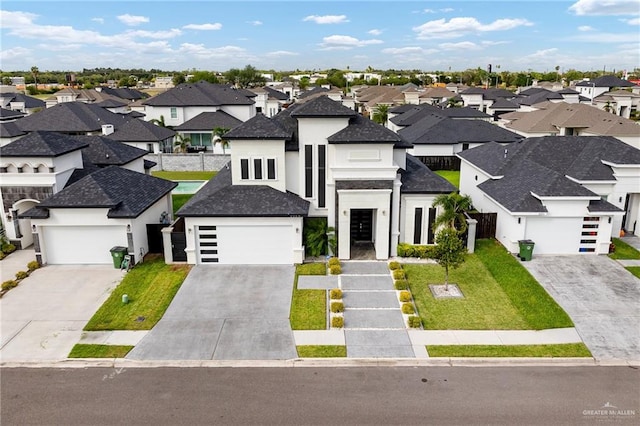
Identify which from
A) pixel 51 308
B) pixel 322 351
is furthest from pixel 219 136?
pixel 322 351

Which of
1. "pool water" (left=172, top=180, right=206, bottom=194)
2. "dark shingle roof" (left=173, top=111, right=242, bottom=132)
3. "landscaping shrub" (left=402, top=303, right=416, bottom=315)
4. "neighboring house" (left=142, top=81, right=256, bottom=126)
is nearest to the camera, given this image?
"landscaping shrub" (left=402, top=303, right=416, bottom=315)

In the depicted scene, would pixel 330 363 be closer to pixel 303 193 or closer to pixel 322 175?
pixel 303 193

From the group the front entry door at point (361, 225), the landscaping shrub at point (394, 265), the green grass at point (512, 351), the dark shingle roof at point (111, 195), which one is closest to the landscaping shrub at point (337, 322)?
the green grass at point (512, 351)

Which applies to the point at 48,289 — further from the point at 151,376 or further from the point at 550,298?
the point at 550,298

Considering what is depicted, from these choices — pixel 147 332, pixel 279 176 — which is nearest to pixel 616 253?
pixel 279 176

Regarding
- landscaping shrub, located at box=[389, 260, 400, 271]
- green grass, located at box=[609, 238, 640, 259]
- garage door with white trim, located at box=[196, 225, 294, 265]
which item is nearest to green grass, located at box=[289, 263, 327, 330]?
garage door with white trim, located at box=[196, 225, 294, 265]

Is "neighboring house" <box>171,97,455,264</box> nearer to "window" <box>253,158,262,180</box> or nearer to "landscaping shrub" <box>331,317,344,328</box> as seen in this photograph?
"window" <box>253,158,262,180</box>
